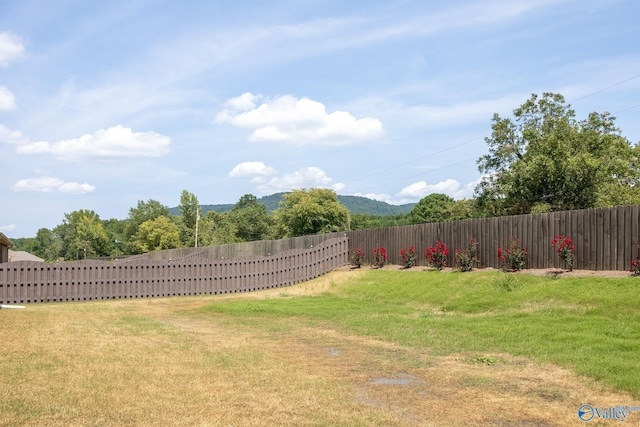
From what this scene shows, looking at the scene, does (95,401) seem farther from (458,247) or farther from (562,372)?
(458,247)

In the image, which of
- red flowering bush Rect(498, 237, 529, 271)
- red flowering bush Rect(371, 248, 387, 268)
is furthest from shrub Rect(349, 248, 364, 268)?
red flowering bush Rect(498, 237, 529, 271)

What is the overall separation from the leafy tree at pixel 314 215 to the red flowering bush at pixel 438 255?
56.8 metres

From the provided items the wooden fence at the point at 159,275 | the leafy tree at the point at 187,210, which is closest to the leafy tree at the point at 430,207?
the leafy tree at the point at 187,210

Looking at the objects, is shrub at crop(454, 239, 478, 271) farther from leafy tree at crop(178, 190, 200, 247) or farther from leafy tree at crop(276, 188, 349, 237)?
leafy tree at crop(178, 190, 200, 247)

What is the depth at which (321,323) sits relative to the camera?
14.3 m

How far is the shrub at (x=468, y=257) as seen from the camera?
20.0m

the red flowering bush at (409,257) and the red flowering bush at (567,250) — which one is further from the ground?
the red flowering bush at (567,250)

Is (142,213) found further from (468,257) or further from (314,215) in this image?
(468,257)

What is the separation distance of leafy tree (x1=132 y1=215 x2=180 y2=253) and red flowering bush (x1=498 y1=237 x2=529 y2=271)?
3433 inches

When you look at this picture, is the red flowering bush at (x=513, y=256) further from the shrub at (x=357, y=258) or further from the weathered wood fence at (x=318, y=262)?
the shrub at (x=357, y=258)

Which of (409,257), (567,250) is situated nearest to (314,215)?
(409,257)

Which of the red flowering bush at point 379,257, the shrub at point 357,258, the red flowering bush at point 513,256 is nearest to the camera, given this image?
the red flowering bush at point 513,256

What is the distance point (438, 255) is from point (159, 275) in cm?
1138

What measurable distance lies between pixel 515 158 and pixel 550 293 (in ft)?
85.0
